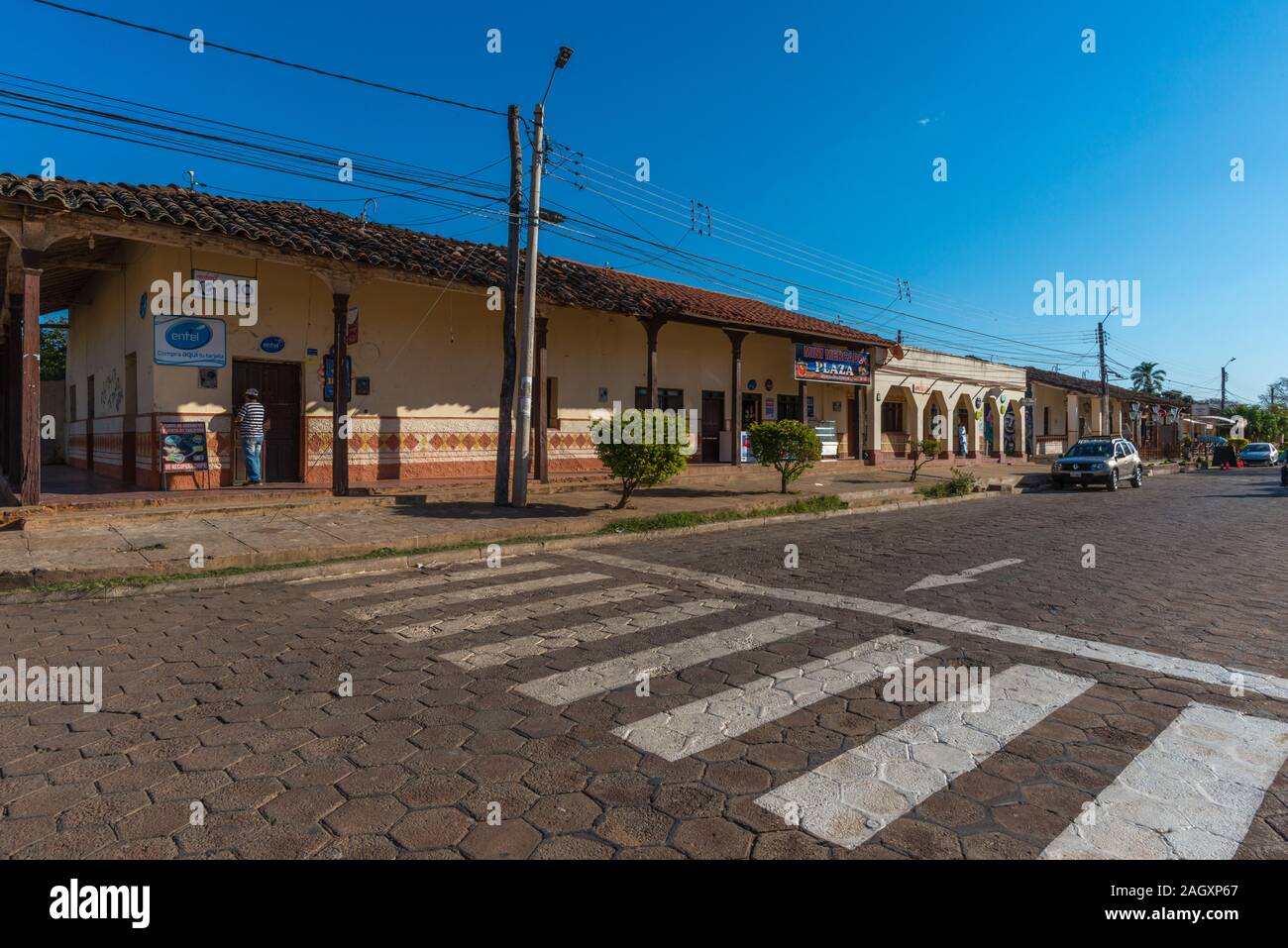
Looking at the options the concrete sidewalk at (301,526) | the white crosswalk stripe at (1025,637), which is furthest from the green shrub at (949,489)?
the white crosswalk stripe at (1025,637)

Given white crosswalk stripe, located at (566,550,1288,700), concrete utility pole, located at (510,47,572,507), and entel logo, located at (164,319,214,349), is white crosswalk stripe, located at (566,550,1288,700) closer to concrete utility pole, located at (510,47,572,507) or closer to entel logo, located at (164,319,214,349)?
concrete utility pole, located at (510,47,572,507)

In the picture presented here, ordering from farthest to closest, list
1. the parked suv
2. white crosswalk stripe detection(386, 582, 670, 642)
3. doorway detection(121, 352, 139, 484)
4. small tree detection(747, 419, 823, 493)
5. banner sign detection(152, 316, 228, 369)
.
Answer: the parked suv, small tree detection(747, 419, 823, 493), doorway detection(121, 352, 139, 484), banner sign detection(152, 316, 228, 369), white crosswalk stripe detection(386, 582, 670, 642)

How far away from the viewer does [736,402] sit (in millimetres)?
20938

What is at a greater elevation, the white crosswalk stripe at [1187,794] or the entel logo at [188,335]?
the entel logo at [188,335]

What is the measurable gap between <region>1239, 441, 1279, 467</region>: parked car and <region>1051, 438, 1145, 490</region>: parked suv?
26.0m

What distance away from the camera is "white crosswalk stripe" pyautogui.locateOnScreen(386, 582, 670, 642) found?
543cm

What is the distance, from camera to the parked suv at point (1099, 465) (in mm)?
20734

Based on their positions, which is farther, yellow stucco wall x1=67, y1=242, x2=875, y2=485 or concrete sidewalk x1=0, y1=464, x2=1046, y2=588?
yellow stucco wall x1=67, y1=242, x2=875, y2=485

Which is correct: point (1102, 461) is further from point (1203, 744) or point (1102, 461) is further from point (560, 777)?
point (560, 777)

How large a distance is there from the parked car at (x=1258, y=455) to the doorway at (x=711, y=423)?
36642 mm

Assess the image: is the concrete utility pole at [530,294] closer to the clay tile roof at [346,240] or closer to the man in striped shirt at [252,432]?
the clay tile roof at [346,240]

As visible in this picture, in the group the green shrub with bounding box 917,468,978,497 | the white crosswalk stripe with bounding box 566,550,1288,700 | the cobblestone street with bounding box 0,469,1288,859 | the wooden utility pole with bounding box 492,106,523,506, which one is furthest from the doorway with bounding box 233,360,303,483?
the green shrub with bounding box 917,468,978,497
